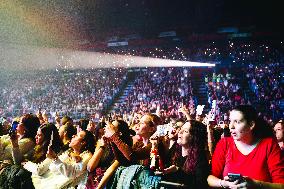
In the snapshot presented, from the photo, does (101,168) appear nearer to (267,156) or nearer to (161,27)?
(267,156)

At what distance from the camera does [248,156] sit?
2.45m

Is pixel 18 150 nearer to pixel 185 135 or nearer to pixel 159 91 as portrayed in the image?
pixel 185 135

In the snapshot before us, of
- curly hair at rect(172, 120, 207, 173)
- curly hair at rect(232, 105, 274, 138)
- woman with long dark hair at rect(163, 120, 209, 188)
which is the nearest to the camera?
curly hair at rect(232, 105, 274, 138)

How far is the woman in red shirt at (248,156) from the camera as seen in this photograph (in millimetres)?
2301

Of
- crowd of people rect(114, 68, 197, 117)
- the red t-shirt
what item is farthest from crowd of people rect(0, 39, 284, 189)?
crowd of people rect(114, 68, 197, 117)

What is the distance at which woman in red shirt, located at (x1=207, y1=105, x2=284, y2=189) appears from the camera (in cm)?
230

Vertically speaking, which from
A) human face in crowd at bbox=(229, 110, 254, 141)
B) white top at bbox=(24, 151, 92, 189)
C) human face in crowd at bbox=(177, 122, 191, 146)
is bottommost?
white top at bbox=(24, 151, 92, 189)

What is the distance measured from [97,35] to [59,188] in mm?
27663

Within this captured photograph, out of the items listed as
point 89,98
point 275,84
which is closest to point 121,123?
point 275,84

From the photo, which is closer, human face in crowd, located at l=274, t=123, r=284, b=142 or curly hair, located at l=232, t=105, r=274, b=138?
curly hair, located at l=232, t=105, r=274, b=138

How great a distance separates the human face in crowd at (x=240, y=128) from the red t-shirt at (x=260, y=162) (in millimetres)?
102

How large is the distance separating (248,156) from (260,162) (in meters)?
0.10

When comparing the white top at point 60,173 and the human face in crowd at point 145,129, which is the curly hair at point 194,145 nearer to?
the human face in crowd at point 145,129

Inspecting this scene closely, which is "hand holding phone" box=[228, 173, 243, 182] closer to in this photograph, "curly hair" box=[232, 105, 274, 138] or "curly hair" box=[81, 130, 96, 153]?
"curly hair" box=[232, 105, 274, 138]
